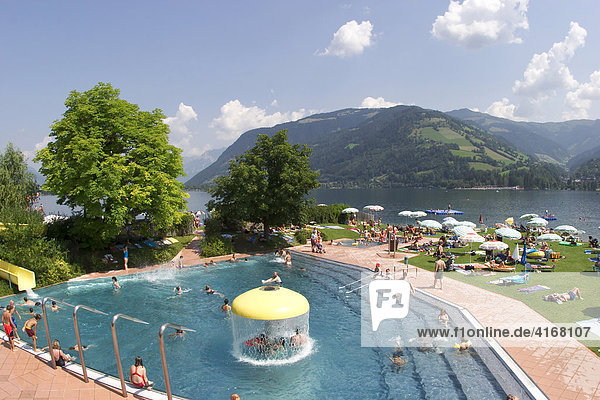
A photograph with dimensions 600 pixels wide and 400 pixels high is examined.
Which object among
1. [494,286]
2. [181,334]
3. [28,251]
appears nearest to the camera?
[181,334]

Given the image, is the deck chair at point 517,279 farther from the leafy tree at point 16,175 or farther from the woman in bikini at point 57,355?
the leafy tree at point 16,175

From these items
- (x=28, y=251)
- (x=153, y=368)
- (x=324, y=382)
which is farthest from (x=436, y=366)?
(x=28, y=251)

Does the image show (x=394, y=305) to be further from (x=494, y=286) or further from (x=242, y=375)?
(x=242, y=375)

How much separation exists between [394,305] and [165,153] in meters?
21.4

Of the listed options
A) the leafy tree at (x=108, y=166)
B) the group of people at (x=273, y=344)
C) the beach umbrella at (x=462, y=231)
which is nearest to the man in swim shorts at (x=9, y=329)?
the group of people at (x=273, y=344)

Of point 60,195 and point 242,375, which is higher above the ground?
point 60,195

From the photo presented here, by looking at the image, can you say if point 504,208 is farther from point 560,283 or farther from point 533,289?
point 533,289

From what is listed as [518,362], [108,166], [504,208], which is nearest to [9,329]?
[108,166]

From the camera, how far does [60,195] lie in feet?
88.3

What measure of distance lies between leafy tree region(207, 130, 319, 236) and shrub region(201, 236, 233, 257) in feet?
9.02

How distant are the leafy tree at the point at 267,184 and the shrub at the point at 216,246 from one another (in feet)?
9.02

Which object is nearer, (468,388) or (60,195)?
(468,388)

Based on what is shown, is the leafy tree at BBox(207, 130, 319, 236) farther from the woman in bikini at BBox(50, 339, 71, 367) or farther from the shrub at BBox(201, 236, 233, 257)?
the woman in bikini at BBox(50, 339, 71, 367)

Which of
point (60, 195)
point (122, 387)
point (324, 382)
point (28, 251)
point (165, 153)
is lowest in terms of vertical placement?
point (324, 382)
